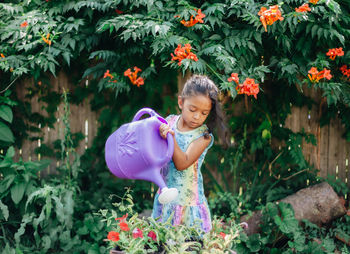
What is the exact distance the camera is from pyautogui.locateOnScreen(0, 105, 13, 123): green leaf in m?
3.55

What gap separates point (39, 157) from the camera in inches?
163

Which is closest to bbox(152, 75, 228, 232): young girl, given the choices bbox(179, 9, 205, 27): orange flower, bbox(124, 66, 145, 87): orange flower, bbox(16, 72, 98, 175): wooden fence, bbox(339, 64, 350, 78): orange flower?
bbox(179, 9, 205, 27): orange flower

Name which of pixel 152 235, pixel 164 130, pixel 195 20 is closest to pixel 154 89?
pixel 195 20

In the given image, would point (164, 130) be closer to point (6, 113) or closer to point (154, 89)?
point (154, 89)

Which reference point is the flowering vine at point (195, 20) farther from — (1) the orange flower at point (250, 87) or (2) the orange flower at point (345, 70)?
(2) the orange flower at point (345, 70)

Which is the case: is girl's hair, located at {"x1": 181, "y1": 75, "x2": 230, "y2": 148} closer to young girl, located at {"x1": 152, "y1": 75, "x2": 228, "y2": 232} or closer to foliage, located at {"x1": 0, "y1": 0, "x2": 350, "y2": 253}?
young girl, located at {"x1": 152, "y1": 75, "x2": 228, "y2": 232}

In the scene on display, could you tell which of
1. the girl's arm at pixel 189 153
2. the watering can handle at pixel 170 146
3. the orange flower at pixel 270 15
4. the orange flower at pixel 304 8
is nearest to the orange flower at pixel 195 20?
the orange flower at pixel 270 15

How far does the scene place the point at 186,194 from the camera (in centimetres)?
214

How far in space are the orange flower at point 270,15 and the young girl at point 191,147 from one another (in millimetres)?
1095

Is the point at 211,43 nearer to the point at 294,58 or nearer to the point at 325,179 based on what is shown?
the point at 294,58

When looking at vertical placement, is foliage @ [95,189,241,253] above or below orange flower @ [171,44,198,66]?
below

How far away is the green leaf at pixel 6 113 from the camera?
3547 millimetres

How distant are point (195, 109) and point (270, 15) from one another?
1.30m

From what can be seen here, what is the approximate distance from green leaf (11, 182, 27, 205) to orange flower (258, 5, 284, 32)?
2416mm
